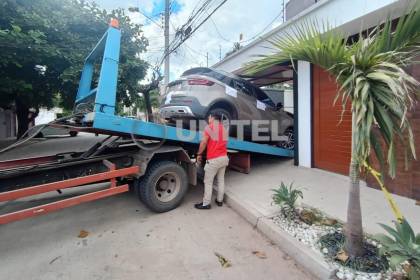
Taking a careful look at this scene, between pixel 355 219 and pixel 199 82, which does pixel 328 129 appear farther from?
pixel 355 219

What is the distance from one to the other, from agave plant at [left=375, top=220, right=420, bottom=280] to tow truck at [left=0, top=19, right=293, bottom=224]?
9.70ft

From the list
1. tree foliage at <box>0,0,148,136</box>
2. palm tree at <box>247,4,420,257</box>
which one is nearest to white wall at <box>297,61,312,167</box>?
palm tree at <box>247,4,420,257</box>

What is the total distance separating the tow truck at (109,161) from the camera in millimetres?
3240

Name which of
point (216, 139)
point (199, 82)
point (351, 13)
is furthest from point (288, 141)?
point (216, 139)

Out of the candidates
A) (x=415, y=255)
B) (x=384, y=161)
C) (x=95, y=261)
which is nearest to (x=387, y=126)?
(x=384, y=161)

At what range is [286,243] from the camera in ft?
9.49

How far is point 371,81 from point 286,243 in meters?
1.93

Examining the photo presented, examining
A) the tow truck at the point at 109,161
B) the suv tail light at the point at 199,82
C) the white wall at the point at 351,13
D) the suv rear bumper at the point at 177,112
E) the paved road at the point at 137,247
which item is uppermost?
the white wall at the point at 351,13

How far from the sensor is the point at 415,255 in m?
1.96

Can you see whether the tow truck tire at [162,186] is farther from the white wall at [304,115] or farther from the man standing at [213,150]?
the white wall at [304,115]

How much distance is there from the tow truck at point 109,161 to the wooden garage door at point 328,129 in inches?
90.0

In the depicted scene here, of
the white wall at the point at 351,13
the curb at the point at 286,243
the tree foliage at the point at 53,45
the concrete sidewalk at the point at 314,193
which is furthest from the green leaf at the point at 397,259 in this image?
the tree foliage at the point at 53,45

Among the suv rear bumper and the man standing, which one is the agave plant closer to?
the man standing

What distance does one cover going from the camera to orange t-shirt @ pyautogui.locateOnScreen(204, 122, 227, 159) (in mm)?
4160
